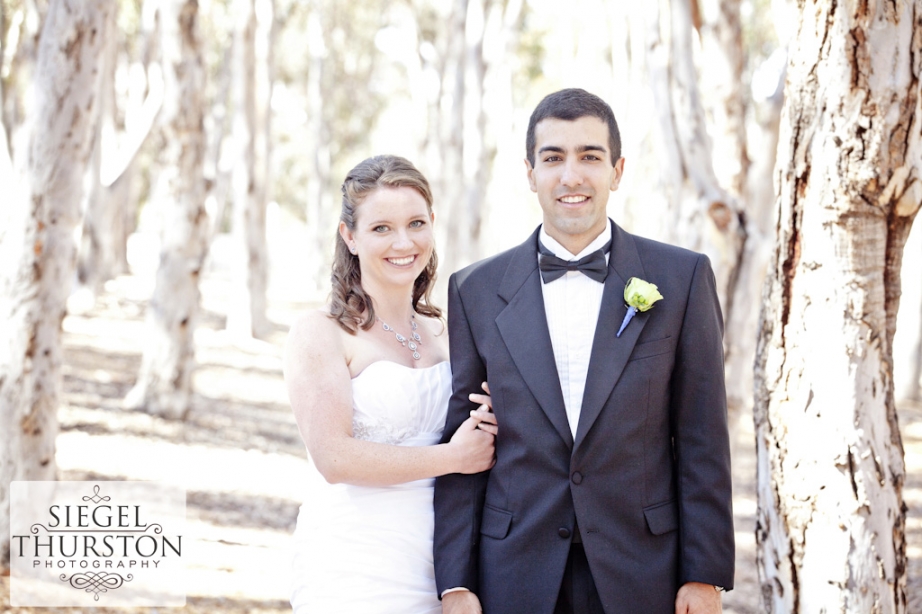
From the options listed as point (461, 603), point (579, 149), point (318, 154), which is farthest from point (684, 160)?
point (318, 154)

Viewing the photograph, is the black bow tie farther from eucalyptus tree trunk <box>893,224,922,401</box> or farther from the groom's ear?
eucalyptus tree trunk <box>893,224,922,401</box>

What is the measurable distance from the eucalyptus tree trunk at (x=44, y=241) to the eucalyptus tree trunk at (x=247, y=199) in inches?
314

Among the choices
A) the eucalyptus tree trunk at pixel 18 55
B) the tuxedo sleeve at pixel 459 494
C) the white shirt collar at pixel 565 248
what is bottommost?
the tuxedo sleeve at pixel 459 494

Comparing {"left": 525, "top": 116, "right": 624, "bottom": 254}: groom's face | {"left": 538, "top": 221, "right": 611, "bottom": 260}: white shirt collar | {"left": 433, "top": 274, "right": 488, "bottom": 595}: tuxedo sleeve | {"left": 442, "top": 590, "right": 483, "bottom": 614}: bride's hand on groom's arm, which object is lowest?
{"left": 442, "top": 590, "right": 483, "bottom": 614}: bride's hand on groom's arm

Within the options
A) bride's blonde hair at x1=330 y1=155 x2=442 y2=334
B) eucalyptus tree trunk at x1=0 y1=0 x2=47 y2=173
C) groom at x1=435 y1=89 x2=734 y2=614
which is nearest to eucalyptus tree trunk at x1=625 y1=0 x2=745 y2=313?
bride's blonde hair at x1=330 y1=155 x2=442 y2=334

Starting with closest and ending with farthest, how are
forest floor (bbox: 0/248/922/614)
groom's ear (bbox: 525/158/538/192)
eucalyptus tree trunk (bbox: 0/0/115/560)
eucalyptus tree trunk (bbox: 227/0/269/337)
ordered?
groom's ear (bbox: 525/158/538/192)
eucalyptus tree trunk (bbox: 0/0/115/560)
forest floor (bbox: 0/248/922/614)
eucalyptus tree trunk (bbox: 227/0/269/337)

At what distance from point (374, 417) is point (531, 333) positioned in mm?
646

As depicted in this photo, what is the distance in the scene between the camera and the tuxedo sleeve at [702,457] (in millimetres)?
2455

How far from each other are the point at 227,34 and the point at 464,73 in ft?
38.0

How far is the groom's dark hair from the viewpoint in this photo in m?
2.60

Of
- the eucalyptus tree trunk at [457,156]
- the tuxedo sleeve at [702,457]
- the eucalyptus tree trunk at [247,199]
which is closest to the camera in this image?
Result: the tuxedo sleeve at [702,457]

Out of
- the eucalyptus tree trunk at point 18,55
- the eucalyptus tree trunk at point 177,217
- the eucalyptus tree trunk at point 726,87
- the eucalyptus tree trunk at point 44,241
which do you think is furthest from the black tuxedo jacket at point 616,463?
the eucalyptus tree trunk at point 18,55

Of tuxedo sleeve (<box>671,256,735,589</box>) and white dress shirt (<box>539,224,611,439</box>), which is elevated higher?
white dress shirt (<box>539,224,611,439</box>)

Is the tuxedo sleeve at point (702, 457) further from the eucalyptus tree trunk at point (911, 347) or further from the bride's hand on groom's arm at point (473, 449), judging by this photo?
the eucalyptus tree trunk at point (911, 347)
